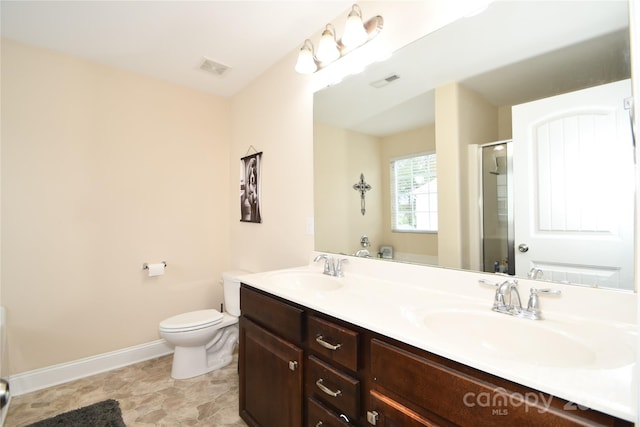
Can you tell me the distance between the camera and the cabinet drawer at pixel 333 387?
0.96 metres

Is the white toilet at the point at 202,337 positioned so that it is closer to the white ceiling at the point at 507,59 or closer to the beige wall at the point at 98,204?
the beige wall at the point at 98,204

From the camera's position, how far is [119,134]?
2.40 meters

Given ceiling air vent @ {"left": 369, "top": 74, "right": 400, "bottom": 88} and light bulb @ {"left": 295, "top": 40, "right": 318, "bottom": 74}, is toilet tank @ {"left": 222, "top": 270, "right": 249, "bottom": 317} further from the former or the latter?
ceiling air vent @ {"left": 369, "top": 74, "right": 400, "bottom": 88}

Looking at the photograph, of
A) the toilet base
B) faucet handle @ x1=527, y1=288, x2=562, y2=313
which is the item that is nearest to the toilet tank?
the toilet base

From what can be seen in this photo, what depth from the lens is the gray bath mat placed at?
5.40ft

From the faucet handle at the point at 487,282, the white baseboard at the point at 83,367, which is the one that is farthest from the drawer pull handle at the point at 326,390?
the white baseboard at the point at 83,367

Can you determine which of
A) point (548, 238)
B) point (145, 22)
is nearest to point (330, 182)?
point (548, 238)

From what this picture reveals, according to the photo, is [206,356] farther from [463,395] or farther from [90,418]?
[463,395]

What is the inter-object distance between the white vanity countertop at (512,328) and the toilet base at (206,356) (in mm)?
1228

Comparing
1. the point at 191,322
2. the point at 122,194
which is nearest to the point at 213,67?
the point at 122,194

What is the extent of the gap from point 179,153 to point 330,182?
1.68 m

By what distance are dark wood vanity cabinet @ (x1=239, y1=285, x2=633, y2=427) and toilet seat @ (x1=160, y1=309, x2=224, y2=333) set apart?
25.7 inches

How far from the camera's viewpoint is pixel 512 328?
92 cm

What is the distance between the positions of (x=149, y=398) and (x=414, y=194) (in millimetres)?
2169
